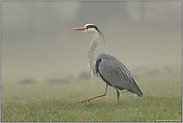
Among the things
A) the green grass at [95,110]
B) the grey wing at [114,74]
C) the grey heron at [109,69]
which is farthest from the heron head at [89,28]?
the green grass at [95,110]

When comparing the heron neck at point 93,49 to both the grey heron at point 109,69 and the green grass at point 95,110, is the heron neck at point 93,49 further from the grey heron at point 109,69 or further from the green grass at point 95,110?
the green grass at point 95,110

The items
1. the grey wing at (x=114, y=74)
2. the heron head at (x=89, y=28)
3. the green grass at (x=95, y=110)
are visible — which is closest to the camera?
the green grass at (x=95, y=110)

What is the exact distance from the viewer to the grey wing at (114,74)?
8.19m

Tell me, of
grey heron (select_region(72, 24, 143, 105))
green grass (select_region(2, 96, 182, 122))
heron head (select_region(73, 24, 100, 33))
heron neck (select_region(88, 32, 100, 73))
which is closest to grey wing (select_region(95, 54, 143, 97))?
grey heron (select_region(72, 24, 143, 105))

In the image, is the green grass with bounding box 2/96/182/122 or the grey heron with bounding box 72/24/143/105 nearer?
the green grass with bounding box 2/96/182/122

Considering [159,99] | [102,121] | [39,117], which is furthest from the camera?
[159,99]

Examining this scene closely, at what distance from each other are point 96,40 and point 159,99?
15.4 ft

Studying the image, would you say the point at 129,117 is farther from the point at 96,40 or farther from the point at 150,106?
the point at 96,40

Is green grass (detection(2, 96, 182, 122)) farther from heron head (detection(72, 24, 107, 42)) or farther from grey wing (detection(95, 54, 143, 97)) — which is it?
heron head (detection(72, 24, 107, 42))

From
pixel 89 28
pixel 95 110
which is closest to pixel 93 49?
pixel 89 28

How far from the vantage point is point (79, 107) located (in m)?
8.60

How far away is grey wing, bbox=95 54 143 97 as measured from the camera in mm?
8188

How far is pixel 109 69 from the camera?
8.20m

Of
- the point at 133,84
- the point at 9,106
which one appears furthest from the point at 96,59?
the point at 9,106
